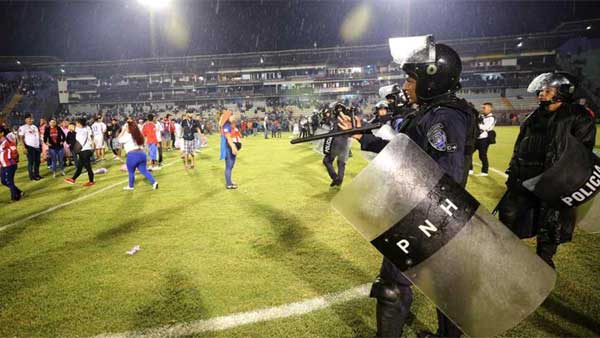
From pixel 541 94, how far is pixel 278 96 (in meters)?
52.0

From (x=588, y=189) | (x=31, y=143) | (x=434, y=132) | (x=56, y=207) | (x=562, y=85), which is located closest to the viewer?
(x=434, y=132)

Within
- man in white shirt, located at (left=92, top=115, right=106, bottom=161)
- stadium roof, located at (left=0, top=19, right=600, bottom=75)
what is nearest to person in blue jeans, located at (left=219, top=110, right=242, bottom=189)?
man in white shirt, located at (left=92, top=115, right=106, bottom=161)

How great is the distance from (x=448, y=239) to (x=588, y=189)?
6.72ft

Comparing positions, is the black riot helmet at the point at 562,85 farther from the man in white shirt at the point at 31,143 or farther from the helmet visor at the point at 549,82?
the man in white shirt at the point at 31,143

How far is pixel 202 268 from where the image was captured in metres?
3.79

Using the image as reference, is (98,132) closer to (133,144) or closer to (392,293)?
(133,144)

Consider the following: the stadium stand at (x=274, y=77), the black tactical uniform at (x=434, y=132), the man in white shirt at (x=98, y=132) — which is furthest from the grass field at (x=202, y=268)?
the stadium stand at (x=274, y=77)

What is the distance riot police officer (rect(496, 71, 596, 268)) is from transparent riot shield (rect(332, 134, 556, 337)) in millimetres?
1901

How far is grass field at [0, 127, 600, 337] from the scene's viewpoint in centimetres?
276

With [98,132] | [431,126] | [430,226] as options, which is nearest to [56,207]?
[98,132]

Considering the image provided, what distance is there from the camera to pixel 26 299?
322 centimetres

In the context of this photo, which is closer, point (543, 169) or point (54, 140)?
point (543, 169)

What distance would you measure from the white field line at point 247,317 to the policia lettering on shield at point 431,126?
3.39 feet

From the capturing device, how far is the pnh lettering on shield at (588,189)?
2.59m
